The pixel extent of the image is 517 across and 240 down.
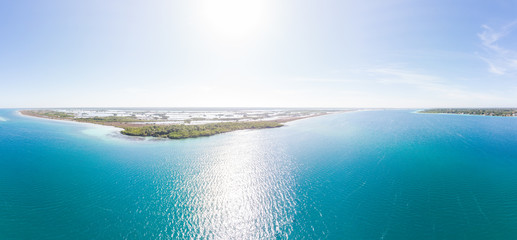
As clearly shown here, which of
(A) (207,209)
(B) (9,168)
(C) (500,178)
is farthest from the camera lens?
(B) (9,168)

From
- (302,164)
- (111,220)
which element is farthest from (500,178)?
(111,220)

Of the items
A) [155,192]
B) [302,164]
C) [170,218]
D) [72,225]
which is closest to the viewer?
[72,225]

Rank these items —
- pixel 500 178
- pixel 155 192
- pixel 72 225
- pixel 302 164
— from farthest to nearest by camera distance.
→ pixel 302 164
pixel 500 178
pixel 155 192
pixel 72 225

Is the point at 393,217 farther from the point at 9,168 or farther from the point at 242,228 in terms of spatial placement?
the point at 9,168

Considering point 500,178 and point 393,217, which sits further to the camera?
point 500,178

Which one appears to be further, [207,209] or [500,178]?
[500,178]

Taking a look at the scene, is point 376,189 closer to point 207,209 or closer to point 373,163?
point 373,163

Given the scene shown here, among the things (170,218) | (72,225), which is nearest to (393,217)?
(170,218)

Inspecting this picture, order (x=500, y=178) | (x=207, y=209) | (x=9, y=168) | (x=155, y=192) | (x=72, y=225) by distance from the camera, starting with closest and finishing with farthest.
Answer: (x=72, y=225)
(x=207, y=209)
(x=155, y=192)
(x=500, y=178)
(x=9, y=168)
